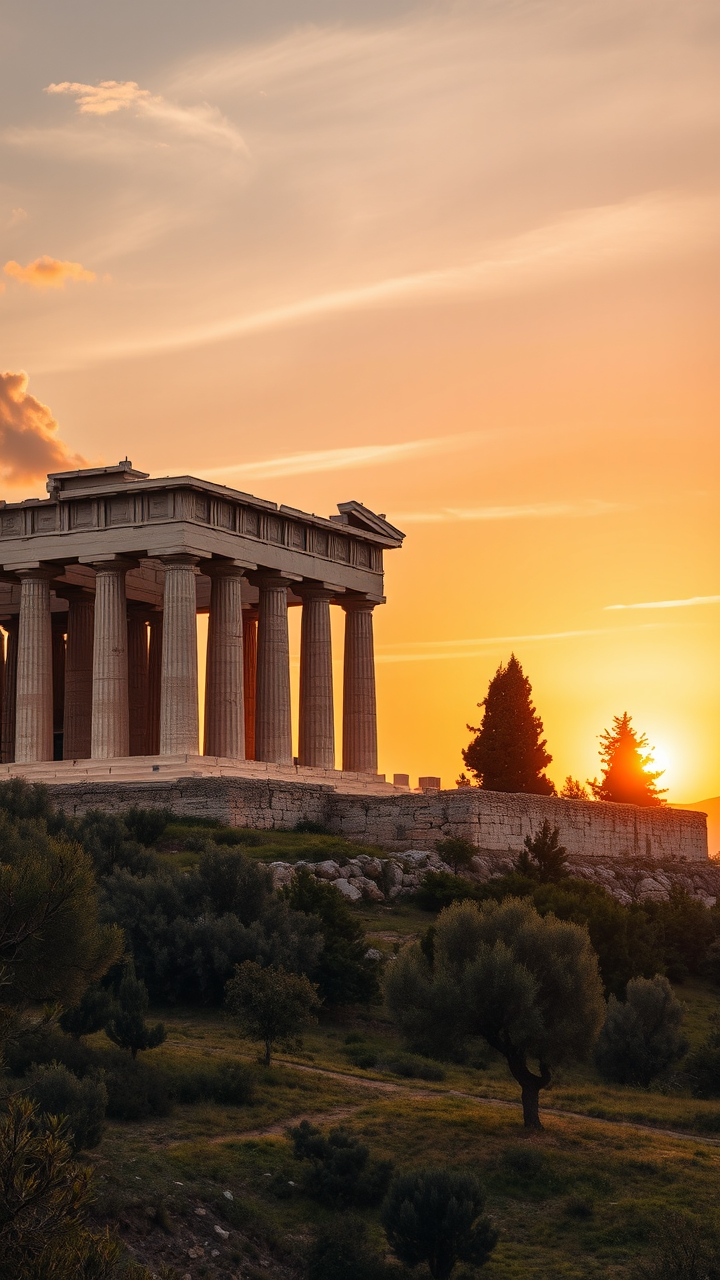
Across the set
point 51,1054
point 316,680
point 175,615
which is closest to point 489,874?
point 175,615

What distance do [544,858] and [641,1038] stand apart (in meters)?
17.0

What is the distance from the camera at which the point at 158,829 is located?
5772cm

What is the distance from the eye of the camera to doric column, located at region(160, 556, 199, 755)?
66.0m

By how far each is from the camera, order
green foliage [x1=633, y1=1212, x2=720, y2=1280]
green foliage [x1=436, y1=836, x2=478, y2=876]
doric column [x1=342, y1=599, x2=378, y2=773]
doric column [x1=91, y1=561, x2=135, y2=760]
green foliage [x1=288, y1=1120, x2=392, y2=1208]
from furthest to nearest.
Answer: doric column [x1=342, y1=599, x2=378, y2=773]
doric column [x1=91, y1=561, x2=135, y2=760]
green foliage [x1=436, y1=836, x2=478, y2=876]
green foliage [x1=288, y1=1120, x2=392, y2=1208]
green foliage [x1=633, y1=1212, x2=720, y2=1280]

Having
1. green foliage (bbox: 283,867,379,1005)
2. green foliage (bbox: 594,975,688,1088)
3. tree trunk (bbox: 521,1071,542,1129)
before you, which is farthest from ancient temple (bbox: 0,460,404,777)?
tree trunk (bbox: 521,1071,542,1129)

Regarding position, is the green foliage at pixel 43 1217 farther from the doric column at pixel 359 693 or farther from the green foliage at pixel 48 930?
the doric column at pixel 359 693

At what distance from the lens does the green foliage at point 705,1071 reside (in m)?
45.3

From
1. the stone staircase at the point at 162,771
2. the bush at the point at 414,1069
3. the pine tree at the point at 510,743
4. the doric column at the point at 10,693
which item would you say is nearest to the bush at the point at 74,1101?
the bush at the point at 414,1069

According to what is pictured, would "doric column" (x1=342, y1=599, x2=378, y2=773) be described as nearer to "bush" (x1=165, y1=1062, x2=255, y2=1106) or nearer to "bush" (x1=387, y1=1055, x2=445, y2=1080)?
"bush" (x1=387, y1=1055, x2=445, y2=1080)

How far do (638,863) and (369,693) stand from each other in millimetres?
14524

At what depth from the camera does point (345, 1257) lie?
31.0 m

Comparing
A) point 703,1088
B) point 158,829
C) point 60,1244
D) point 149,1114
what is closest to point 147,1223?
point 149,1114

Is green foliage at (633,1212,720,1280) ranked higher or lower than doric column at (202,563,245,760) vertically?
lower

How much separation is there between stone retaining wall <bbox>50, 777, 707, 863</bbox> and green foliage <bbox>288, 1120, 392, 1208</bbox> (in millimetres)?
27515
